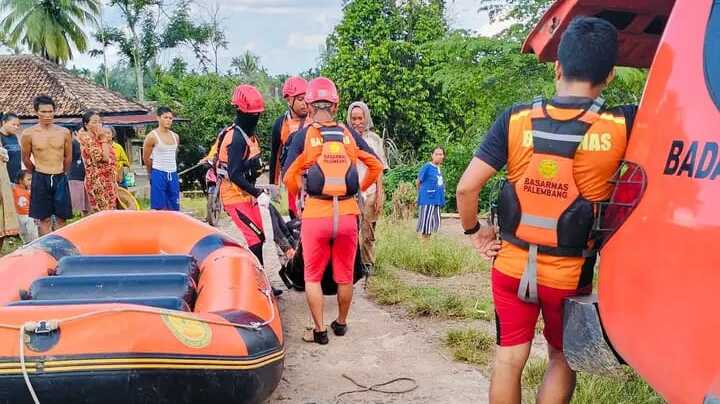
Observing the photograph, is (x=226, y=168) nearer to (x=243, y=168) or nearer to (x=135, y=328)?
(x=243, y=168)

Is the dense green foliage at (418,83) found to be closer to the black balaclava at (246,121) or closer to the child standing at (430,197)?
the child standing at (430,197)

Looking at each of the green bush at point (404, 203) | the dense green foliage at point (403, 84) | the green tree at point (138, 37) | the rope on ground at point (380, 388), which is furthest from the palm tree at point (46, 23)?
the rope on ground at point (380, 388)

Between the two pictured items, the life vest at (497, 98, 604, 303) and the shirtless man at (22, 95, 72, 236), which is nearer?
the life vest at (497, 98, 604, 303)

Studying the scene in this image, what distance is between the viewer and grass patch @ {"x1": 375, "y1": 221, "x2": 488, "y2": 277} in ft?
22.0

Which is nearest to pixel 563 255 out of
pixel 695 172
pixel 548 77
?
pixel 695 172

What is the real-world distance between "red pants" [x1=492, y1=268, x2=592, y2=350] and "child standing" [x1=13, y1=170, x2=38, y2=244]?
6.83 m

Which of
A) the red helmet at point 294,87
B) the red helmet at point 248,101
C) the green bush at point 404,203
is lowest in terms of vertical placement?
the green bush at point 404,203

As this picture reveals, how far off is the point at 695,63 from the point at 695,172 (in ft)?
0.98

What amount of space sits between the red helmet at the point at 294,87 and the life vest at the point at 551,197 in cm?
361

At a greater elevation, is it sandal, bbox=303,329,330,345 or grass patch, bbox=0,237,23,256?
sandal, bbox=303,329,330,345

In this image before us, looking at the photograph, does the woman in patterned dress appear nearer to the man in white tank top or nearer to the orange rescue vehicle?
the man in white tank top

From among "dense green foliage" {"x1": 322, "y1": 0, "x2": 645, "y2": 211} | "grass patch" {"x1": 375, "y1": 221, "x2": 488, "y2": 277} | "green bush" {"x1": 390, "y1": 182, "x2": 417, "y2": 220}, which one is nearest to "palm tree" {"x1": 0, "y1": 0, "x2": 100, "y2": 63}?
"dense green foliage" {"x1": 322, "y1": 0, "x2": 645, "y2": 211}

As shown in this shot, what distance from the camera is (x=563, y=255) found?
7.73 ft

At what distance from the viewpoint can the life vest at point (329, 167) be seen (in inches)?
167
